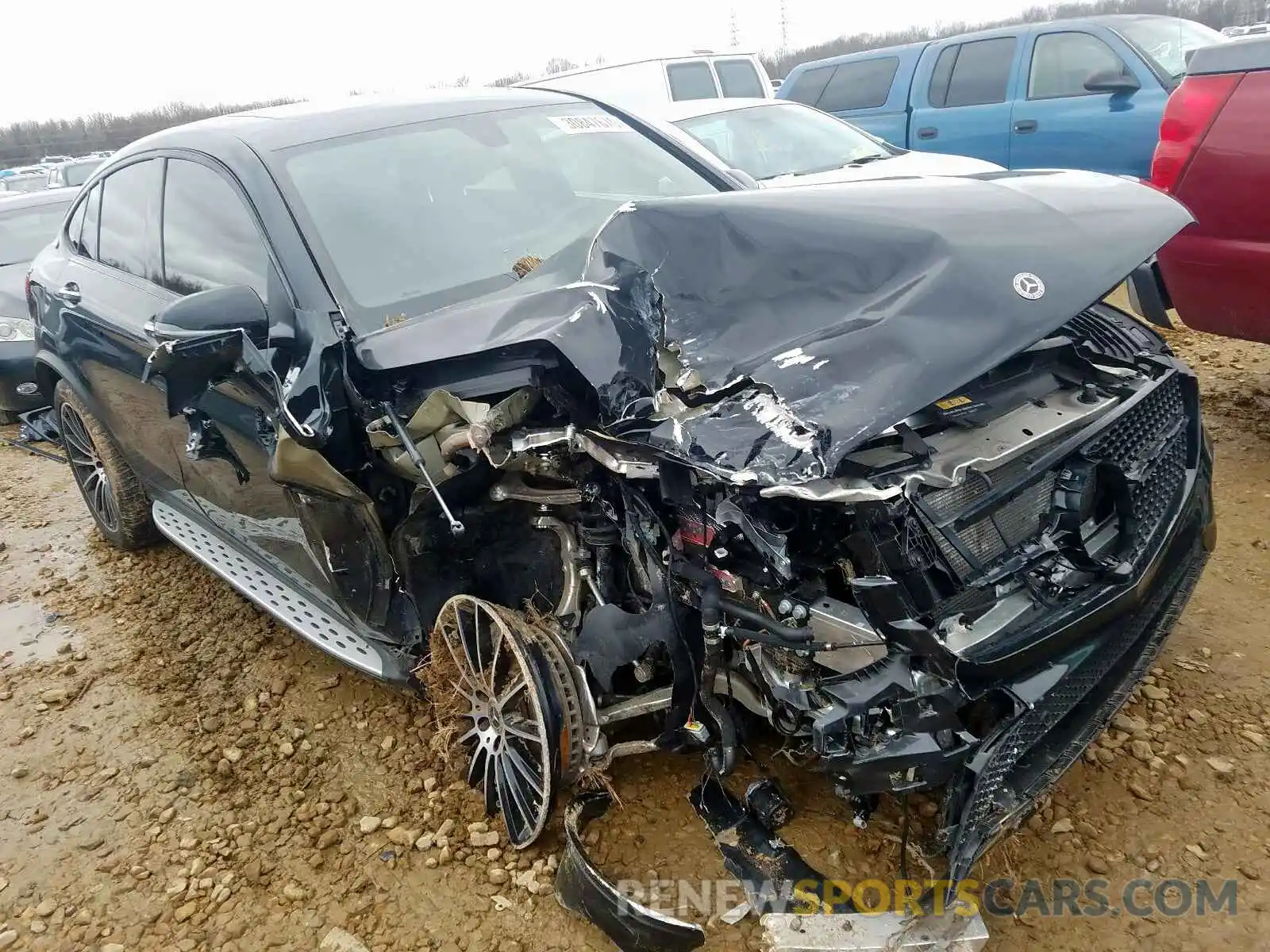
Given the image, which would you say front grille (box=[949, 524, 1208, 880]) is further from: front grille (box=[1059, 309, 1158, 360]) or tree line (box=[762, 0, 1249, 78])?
tree line (box=[762, 0, 1249, 78])

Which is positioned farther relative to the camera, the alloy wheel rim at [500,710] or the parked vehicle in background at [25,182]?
the parked vehicle in background at [25,182]

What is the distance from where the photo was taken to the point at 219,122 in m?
3.18

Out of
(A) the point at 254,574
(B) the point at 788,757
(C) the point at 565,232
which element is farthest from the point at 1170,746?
(A) the point at 254,574

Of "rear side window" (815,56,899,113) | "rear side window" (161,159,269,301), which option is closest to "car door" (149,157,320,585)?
"rear side window" (161,159,269,301)

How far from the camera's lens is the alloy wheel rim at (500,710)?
233 cm

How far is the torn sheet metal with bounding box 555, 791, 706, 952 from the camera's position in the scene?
2.01 meters

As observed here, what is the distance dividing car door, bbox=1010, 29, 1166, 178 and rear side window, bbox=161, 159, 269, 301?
20.1 ft

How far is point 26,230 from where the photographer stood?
305 inches

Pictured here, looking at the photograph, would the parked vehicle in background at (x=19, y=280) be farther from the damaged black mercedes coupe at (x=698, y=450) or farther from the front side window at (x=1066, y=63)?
the front side window at (x=1066, y=63)

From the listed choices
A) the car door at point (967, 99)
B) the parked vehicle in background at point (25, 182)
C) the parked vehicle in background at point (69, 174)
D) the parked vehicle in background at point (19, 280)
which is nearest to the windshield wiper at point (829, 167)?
the car door at point (967, 99)

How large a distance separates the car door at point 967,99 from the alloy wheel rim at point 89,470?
6.89 m

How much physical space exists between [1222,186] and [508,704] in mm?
3302

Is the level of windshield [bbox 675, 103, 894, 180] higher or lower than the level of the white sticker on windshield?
lower

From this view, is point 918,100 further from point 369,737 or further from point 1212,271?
point 369,737
